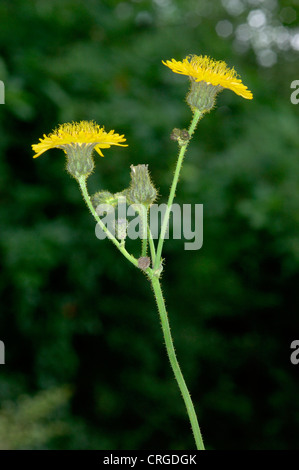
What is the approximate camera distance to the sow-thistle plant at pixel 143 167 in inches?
28.8

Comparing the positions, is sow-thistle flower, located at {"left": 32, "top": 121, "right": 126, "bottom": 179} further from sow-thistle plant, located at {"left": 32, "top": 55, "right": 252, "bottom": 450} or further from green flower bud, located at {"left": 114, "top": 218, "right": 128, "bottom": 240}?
green flower bud, located at {"left": 114, "top": 218, "right": 128, "bottom": 240}

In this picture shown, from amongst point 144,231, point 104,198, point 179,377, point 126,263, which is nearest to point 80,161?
point 104,198

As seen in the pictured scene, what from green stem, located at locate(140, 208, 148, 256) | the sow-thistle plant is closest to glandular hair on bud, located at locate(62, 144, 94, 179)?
the sow-thistle plant

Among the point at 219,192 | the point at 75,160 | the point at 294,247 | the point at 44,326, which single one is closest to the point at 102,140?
the point at 75,160

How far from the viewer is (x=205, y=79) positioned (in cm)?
80

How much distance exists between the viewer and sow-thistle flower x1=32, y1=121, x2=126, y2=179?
738 millimetres

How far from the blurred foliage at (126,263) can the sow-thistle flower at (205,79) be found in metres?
1.96

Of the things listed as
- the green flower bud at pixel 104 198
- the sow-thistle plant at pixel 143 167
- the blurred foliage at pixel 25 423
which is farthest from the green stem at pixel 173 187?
the blurred foliage at pixel 25 423

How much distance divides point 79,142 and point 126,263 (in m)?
2.71

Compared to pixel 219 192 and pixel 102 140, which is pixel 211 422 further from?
pixel 102 140

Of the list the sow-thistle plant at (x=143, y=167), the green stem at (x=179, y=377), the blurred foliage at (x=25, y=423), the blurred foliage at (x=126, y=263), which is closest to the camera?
the green stem at (x=179, y=377)

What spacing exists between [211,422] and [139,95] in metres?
2.44

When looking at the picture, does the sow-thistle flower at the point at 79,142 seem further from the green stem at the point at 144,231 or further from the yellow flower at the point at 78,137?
the green stem at the point at 144,231

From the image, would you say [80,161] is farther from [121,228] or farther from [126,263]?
[126,263]
